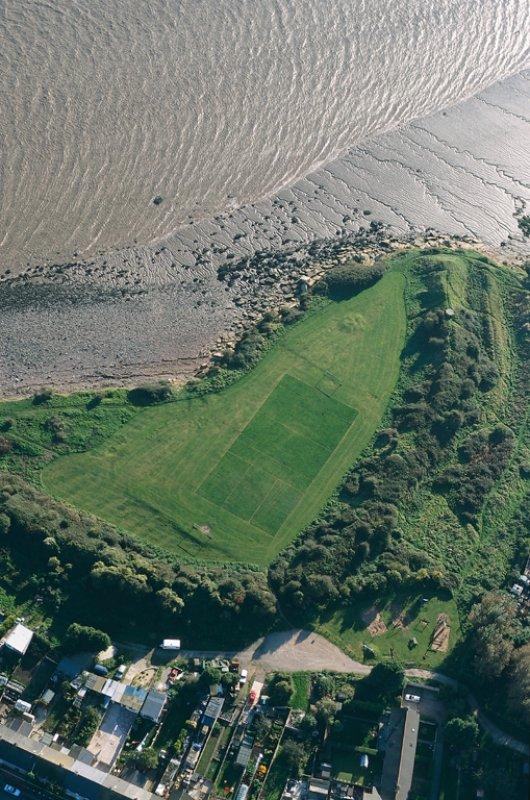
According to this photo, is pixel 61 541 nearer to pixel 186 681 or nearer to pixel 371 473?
pixel 186 681

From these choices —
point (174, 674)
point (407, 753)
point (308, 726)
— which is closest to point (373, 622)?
point (308, 726)

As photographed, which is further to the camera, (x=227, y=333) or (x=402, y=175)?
(x=402, y=175)

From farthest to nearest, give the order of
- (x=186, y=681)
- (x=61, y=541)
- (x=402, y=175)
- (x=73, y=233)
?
1. (x=402, y=175)
2. (x=73, y=233)
3. (x=61, y=541)
4. (x=186, y=681)

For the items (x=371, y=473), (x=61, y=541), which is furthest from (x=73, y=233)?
(x=371, y=473)

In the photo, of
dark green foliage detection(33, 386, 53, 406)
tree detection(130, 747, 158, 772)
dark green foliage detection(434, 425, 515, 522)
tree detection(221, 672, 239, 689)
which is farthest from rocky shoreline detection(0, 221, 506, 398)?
tree detection(130, 747, 158, 772)

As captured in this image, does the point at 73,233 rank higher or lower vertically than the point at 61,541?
higher

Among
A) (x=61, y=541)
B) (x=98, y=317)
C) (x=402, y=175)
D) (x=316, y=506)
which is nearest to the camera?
(x=61, y=541)

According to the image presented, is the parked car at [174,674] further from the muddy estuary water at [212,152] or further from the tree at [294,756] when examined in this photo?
the muddy estuary water at [212,152]

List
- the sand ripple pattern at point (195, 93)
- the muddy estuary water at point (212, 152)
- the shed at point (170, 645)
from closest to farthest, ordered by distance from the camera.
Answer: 1. the shed at point (170, 645)
2. the muddy estuary water at point (212, 152)
3. the sand ripple pattern at point (195, 93)

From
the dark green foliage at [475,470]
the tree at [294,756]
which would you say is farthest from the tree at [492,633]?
the tree at [294,756]
